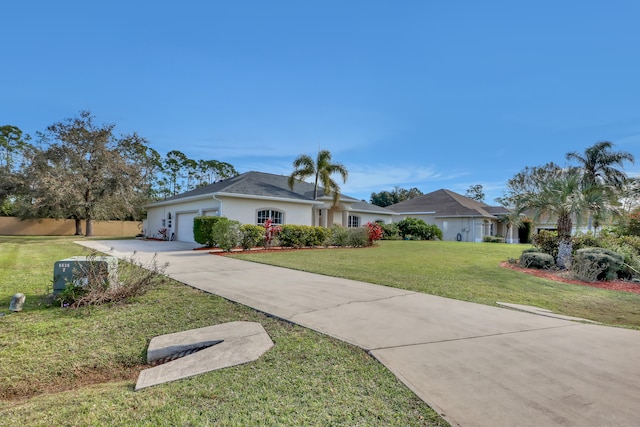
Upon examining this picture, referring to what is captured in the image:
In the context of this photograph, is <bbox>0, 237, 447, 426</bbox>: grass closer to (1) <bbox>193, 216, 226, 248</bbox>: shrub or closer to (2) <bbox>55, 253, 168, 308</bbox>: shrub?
(2) <bbox>55, 253, 168, 308</bbox>: shrub

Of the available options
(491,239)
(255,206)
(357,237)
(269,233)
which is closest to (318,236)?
(357,237)

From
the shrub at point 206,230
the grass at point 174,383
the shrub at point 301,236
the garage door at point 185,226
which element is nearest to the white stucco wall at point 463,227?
the shrub at point 301,236

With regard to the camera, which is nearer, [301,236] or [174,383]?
[174,383]

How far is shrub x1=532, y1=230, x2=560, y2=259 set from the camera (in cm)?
1257

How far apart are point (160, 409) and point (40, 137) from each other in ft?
117

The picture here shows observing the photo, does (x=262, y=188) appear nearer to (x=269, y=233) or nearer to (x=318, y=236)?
(x=269, y=233)

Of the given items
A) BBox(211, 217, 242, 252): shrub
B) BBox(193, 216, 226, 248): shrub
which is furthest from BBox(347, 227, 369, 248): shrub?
BBox(193, 216, 226, 248): shrub

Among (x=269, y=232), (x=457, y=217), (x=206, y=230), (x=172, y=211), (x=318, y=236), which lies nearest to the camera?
(x=206, y=230)

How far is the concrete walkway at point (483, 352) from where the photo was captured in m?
2.62

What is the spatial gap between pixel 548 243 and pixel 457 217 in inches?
758

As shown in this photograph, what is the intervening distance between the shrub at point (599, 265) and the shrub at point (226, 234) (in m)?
13.3

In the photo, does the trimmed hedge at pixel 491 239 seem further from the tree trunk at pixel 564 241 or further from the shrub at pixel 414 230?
the tree trunk at pixel 564 241

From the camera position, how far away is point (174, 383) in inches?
120

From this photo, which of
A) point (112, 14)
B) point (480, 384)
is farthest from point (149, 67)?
point (480, 384)
